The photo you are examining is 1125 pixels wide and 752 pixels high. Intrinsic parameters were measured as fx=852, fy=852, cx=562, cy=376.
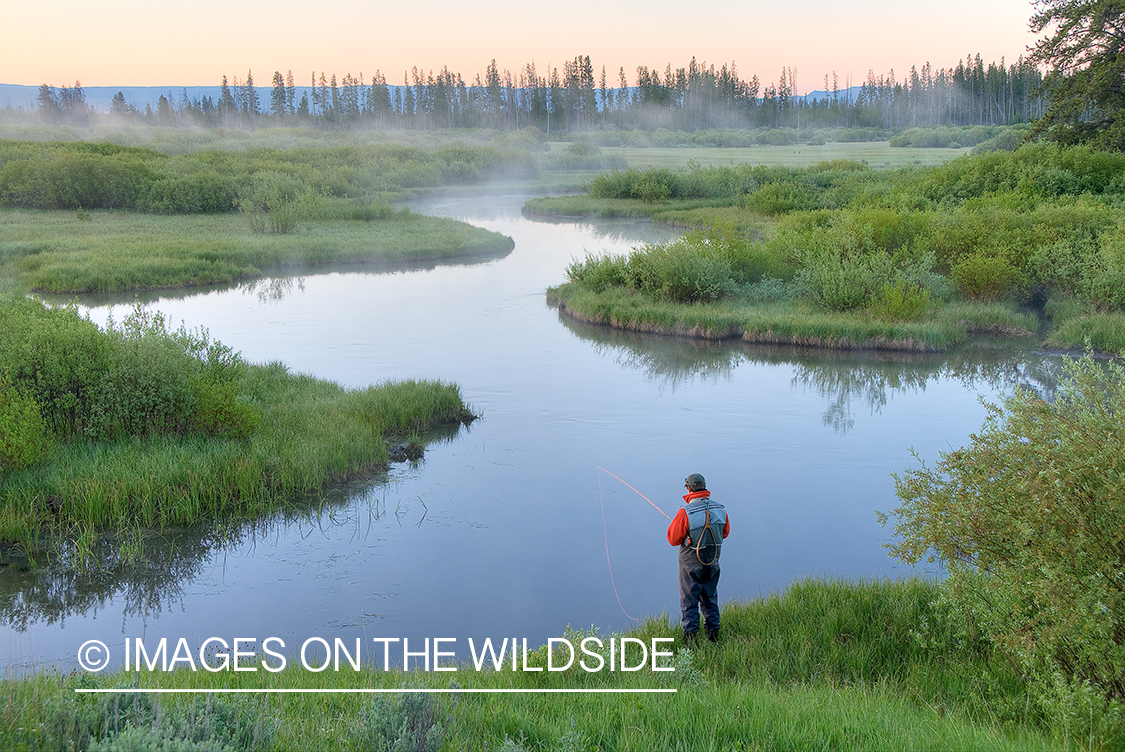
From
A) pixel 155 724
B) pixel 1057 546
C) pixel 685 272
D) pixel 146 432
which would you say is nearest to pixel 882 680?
pixel 1057 546

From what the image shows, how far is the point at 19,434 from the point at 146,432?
1824 millimetres

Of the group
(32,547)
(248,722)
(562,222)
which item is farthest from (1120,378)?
(562,222)

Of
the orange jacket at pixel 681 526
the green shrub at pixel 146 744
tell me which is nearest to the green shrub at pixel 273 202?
the orange jacket at pixel 681 526

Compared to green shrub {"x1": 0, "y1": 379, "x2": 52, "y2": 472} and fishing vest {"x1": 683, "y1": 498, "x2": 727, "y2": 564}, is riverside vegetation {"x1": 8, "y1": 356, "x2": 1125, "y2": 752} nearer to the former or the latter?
fishing vest {"x1": 683, "y1": 498, "x2": 727, "y2": 564}

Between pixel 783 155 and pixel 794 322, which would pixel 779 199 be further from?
pixel 783 155

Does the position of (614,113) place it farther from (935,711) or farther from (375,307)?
(935,711)

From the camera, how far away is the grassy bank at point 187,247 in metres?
27.4

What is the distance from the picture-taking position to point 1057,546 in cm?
517

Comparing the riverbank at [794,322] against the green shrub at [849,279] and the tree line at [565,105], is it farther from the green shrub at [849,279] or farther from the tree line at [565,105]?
the tree line at [565,105]

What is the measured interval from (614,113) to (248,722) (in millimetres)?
148631

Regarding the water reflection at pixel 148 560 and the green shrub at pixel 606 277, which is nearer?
the water reflection at pixel 148 560

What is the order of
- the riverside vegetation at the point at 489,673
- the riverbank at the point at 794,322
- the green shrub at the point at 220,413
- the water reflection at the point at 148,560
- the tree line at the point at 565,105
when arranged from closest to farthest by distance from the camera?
the riverside vegetation at the point at 489,673
the water reflection at the point at 148,560
the green shrub at the point at 220,413
the riverbank at the point at 794,322
the tree line at the point at 565,105

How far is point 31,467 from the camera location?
33.6 ft

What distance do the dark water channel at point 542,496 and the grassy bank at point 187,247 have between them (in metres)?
6.04
